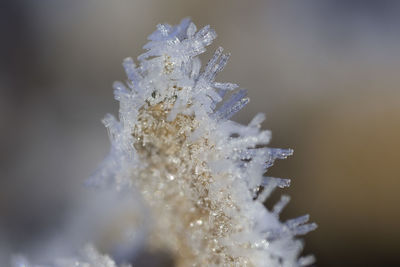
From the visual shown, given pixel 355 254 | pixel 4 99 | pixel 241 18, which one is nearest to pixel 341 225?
pixel 355 254

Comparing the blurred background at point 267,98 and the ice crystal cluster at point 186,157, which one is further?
the blurred background at point 267,98

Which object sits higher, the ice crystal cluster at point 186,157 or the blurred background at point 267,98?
the blurred background at point 267,98

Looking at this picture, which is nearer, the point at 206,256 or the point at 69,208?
the point at 206,256

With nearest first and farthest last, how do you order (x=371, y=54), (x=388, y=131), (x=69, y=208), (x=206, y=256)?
(x=206, y=256)
(x=69, y=208)
(x=388, y=131)
(x=371, y=54)

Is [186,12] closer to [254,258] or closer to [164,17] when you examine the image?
[164,17]

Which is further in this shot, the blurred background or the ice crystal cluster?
the blurred background
